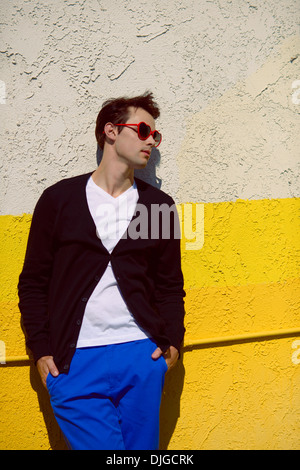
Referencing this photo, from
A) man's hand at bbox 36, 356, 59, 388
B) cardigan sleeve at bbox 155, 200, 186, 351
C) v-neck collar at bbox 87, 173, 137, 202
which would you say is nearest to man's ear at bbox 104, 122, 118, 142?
v-neck collar at bbox 87, 173, 137, 202

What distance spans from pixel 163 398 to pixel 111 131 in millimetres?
1794

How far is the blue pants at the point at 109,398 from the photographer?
189cm

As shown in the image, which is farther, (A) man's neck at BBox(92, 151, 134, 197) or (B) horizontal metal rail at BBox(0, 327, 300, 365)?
(B) horizontal metal rail at BBox(0, 327, 300, 365)

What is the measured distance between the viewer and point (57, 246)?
213 cm

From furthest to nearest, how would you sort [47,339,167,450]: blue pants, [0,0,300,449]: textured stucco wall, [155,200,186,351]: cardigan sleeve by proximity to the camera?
[0,0,300,449]: textured stucco wall → [155,200,186,351]: cardigan sleeve → [47,339,167,450]: blue pants

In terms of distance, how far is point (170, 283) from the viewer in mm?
2307

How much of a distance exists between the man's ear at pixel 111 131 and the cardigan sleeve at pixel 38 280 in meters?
0.49

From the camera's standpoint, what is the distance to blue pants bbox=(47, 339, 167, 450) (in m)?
1.89

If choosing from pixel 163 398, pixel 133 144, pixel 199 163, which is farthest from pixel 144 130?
pixel 163 398

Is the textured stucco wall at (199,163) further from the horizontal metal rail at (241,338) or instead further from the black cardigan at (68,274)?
the black cardigan at (68,274)

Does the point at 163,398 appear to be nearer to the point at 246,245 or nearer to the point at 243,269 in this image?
the point at 243,269

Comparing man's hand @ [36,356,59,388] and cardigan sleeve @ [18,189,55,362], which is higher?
cardigan sleeve @ [18,189,55,362]

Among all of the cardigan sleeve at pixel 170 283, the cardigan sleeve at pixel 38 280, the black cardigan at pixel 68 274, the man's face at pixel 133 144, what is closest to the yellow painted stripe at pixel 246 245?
the cardigan sleeve at pixel 170 283

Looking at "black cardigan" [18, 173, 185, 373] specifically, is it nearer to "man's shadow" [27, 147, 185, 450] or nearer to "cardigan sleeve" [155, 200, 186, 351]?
"cardigan sleeve" [155, 200, 186, 351]
